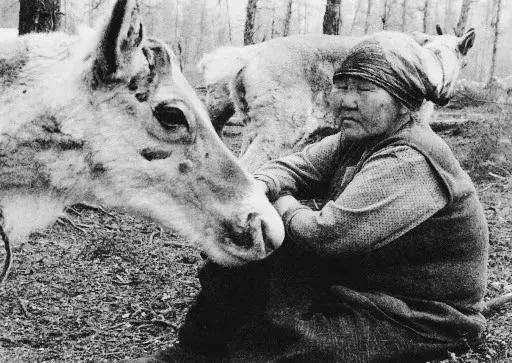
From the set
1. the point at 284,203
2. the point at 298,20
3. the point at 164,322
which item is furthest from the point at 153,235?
the point at 298,20

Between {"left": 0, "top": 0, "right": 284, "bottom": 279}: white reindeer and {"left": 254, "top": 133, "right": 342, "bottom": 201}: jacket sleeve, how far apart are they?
1.72 feet

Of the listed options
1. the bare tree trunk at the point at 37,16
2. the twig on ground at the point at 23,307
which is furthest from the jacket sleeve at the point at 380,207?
the bare tree trunk at the point at 37,16

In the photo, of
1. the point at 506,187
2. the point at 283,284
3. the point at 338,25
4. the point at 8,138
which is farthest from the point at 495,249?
the point at 338,25

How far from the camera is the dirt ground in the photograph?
3.95m

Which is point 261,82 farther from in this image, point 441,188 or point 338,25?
point 338,25

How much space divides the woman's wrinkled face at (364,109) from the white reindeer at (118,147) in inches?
20.8

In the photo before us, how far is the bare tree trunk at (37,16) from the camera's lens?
19.1 ft

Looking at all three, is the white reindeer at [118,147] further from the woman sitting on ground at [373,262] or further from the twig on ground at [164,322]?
the twig on ground at [164,322]

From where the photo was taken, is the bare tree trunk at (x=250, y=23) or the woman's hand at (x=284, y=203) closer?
the woman's hand at (x=284, y=203)

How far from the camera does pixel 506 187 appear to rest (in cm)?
841

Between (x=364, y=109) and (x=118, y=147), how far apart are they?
1.07 metres

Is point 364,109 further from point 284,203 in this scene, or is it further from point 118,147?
point 118,147

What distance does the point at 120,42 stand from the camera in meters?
2.38

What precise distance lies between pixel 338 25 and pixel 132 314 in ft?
33.2
